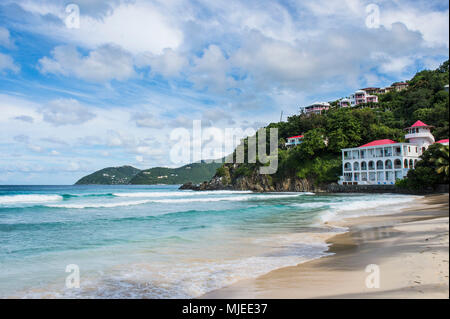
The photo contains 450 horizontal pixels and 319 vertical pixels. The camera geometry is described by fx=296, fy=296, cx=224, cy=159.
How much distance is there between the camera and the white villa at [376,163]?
132 feet

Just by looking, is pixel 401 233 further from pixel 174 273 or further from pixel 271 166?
pixel 271 166

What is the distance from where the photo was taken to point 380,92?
92.2 m

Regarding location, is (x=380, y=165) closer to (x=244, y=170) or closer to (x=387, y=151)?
(x=387, y=151)

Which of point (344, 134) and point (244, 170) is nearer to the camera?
point (344, 134)

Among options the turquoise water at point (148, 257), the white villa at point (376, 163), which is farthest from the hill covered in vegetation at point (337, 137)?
the turquoise water at point (148, 257)

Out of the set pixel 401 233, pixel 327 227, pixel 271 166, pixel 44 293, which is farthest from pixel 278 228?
pixel 271 166

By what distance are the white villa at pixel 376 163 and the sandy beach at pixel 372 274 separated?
34.5 meters

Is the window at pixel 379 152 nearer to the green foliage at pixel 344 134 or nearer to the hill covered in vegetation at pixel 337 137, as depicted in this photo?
the hill covered in vegetation at pixel 337 137

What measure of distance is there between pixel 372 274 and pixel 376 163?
149ft

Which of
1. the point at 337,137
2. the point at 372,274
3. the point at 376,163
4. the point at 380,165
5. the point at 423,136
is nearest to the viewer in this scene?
the point at 372,274

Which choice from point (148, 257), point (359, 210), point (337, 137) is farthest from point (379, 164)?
point (148, 257)

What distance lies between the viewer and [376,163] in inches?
1802

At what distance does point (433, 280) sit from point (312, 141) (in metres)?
53.8

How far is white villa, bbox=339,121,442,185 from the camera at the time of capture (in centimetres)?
4022
